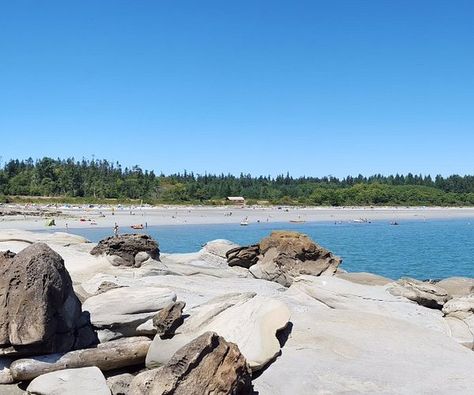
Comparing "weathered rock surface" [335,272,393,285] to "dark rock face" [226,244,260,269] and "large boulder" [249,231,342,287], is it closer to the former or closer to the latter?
"large boulder" [249,231,342,287]

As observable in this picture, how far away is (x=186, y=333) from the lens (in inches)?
354

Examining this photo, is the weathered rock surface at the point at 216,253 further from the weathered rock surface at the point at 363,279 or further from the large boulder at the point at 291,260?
the weathered rock surface at the point at 363,279

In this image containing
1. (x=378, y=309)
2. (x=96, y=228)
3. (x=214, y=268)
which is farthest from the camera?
(x=96, y=228)

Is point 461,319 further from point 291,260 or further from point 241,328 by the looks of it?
point 241,328

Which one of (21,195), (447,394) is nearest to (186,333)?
(447,394)

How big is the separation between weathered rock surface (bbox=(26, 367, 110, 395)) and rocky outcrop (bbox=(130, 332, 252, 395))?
0.47m

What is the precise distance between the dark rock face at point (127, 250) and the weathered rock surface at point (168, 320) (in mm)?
5559

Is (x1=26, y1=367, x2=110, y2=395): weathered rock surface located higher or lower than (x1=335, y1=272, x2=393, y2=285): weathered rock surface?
lower

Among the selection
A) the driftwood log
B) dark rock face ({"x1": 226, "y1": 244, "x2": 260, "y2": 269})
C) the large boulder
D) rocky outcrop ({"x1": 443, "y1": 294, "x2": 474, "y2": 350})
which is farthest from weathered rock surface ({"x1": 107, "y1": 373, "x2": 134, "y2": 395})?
dark rock face ({"x1": 226, "y1": 244, "x2": 260, "y2": 269})

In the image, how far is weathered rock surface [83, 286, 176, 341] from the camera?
9.35 m

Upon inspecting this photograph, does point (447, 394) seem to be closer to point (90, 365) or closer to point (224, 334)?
point (224, 334)

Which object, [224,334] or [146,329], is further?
[146,329]

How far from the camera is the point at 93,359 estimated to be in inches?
328

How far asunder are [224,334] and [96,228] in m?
52.3
